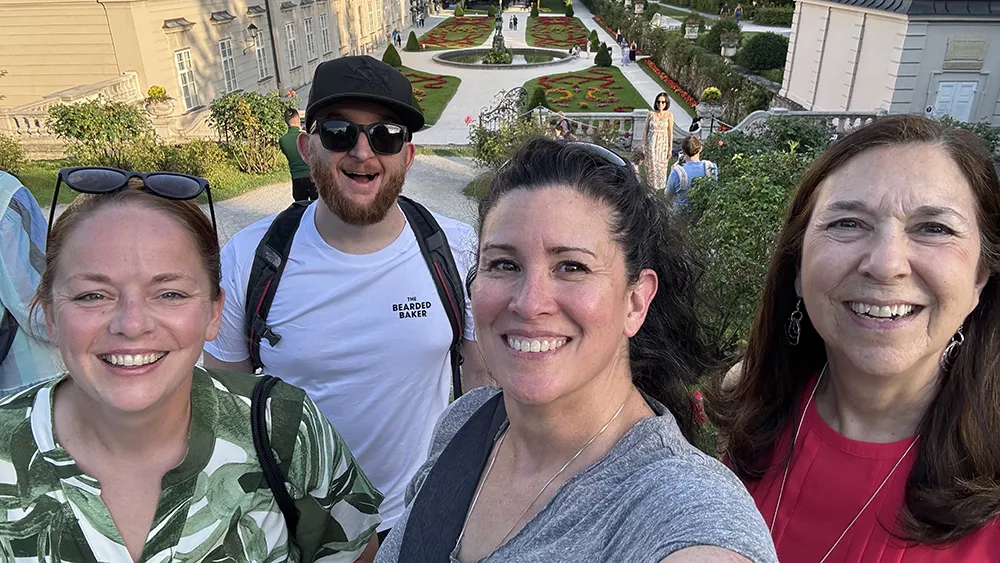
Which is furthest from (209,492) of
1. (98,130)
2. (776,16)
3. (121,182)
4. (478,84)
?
(776,16)

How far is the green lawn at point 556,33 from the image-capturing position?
37.4 m

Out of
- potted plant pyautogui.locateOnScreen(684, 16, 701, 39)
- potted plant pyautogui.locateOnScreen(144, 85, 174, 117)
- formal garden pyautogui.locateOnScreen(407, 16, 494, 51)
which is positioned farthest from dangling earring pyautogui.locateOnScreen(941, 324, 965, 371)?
formal garden pyautogui.locateOnScreen(407, 16, 494, 51)

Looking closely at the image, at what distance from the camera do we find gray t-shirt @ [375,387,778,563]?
1274mm

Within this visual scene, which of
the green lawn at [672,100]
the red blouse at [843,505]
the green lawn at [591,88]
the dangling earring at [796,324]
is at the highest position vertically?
the dangling earring at [796,324]

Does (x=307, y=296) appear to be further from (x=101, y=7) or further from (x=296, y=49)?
(x=296, y=49)

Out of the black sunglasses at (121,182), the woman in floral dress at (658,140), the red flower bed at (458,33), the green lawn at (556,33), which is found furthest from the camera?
the red flower bed at (458,33)

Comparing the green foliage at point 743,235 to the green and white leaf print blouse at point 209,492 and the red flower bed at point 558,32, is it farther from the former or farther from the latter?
the red flower bed at point 558,32

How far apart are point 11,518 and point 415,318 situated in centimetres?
149

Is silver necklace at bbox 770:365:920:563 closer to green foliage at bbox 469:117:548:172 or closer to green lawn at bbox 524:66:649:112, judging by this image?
green foliage at bbox 469:117:548:172

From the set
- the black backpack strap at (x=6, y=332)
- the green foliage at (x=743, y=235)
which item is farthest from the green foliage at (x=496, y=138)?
the black backpack strap at (x=6, y=332)

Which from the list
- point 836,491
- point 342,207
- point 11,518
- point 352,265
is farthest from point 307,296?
point 836,491

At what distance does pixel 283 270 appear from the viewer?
108 inches

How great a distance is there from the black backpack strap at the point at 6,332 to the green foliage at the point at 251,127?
39.7ft

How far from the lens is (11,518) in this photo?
1705 mm
